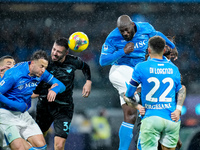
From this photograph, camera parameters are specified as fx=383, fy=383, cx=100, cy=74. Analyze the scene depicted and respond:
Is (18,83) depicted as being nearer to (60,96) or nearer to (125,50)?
(60,96)

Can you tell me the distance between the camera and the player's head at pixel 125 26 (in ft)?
15.7

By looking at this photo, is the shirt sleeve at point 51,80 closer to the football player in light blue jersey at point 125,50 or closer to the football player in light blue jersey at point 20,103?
the football player in light blue jersey at point 20,103

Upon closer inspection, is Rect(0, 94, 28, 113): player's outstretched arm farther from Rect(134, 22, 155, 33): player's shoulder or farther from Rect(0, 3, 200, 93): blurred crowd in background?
Rect(0, 3, 200, 93): blurred crowd in background

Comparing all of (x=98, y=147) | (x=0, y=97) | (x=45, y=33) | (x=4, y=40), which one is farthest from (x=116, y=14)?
(x=0, y=97)

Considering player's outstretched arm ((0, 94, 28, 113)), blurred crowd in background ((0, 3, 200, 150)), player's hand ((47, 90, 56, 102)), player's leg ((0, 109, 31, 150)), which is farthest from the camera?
blurred crowd in background ((0, 3, 200, 150))

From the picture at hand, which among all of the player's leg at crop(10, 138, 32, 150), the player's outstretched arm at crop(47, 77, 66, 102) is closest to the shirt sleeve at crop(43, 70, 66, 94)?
the player's outstretched arm at crop(47, 77, 66, 102)

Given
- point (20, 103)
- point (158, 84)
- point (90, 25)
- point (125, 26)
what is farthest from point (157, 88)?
point (90, 25)

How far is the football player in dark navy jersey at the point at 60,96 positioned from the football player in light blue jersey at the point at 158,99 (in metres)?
1.51

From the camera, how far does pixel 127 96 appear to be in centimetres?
400

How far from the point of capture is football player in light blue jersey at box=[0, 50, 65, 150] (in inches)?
177

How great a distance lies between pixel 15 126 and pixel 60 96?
897 mm

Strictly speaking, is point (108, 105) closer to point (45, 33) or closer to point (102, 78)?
point (102, 78)

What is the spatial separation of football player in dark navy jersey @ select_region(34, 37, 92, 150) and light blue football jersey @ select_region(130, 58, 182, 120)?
1.51 m

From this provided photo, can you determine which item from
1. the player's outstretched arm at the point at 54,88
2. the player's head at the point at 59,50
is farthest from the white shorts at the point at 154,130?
the player's head at the point at 59,50
